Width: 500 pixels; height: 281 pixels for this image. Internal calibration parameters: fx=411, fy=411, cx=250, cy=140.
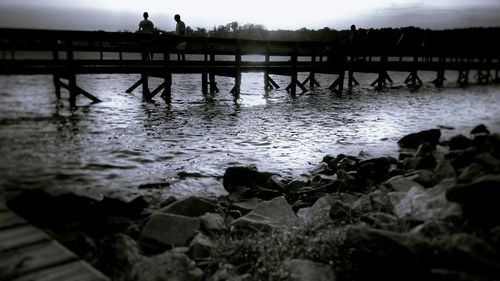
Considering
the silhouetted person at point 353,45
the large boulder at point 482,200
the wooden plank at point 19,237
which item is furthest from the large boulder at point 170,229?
the silhouetted person at point 353,45

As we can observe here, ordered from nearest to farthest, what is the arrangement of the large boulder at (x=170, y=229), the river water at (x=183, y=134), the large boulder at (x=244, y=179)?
the large boulder at (x=170, y=229)
the large boulder at (x=244, y=179)
the river water at (x=183, y=134)

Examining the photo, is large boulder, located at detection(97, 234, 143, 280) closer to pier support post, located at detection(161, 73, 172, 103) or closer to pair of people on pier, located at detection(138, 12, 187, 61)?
pier support post, located at detection(161, 73, 172, 103)

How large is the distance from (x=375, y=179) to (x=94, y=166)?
14.6 ft

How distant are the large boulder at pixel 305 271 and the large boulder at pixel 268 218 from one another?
762 millimetres

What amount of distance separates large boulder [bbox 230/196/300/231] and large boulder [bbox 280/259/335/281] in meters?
0.76

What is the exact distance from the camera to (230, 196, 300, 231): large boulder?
4247mm

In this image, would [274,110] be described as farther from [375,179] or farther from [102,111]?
[375,179]

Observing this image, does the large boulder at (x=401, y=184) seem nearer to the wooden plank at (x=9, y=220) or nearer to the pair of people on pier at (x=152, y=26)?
the wooden plank at (x=9, y=220)

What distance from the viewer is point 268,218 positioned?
14.8 feet

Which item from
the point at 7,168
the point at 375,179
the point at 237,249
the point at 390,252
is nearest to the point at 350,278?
the point at 390,252

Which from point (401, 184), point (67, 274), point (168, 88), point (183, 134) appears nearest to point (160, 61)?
point (168, 88)

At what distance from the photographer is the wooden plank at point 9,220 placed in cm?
334

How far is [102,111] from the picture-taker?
1185cm

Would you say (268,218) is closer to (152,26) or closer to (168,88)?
(168,88)
